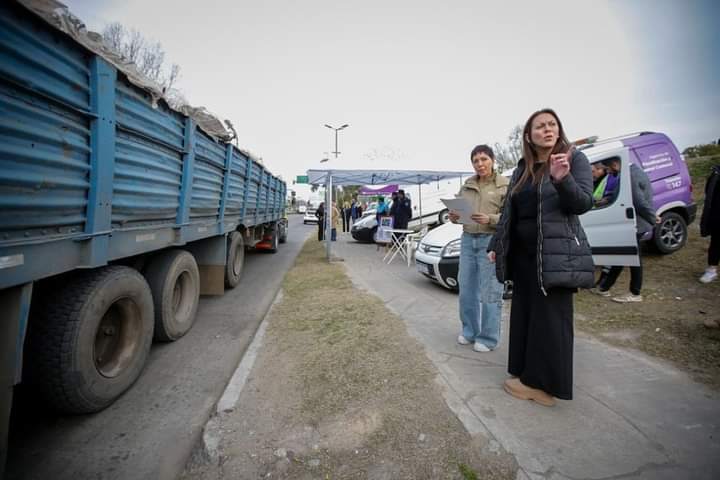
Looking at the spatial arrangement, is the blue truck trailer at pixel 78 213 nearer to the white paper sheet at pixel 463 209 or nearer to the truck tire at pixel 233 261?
the truck tire at pixel 233 261

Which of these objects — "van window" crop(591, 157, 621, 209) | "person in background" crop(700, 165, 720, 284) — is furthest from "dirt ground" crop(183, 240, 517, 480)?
"person in background" crop(700, 165, 720, 284)

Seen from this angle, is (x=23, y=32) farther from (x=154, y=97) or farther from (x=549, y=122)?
(x=549, y=122)

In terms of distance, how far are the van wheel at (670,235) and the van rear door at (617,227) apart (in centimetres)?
206

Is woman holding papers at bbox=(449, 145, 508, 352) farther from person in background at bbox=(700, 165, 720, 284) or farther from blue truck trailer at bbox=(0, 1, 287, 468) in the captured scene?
person in background at bbox=(700, 165, 720, 284)

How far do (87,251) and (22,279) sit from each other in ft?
1.61

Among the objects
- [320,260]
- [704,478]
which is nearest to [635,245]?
[704,478]

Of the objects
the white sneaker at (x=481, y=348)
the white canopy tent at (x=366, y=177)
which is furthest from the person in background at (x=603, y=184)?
the white canopy tent at (x=366, y=177)

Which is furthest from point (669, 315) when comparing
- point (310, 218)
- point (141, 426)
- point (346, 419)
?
point (310, 218)

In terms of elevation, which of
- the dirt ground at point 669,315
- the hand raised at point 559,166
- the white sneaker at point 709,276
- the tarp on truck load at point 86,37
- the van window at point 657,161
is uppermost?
the van window at point 657,161

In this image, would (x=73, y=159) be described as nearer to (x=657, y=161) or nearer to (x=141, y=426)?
(x=141, y=426)

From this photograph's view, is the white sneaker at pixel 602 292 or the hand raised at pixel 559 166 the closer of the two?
the hand raised at pixel 559 166

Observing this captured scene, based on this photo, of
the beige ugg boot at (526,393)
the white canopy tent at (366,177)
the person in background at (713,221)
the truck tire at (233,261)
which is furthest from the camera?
the white canopy tent at (366,177)

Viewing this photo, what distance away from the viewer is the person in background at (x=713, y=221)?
459 cm

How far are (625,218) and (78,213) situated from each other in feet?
19.3
